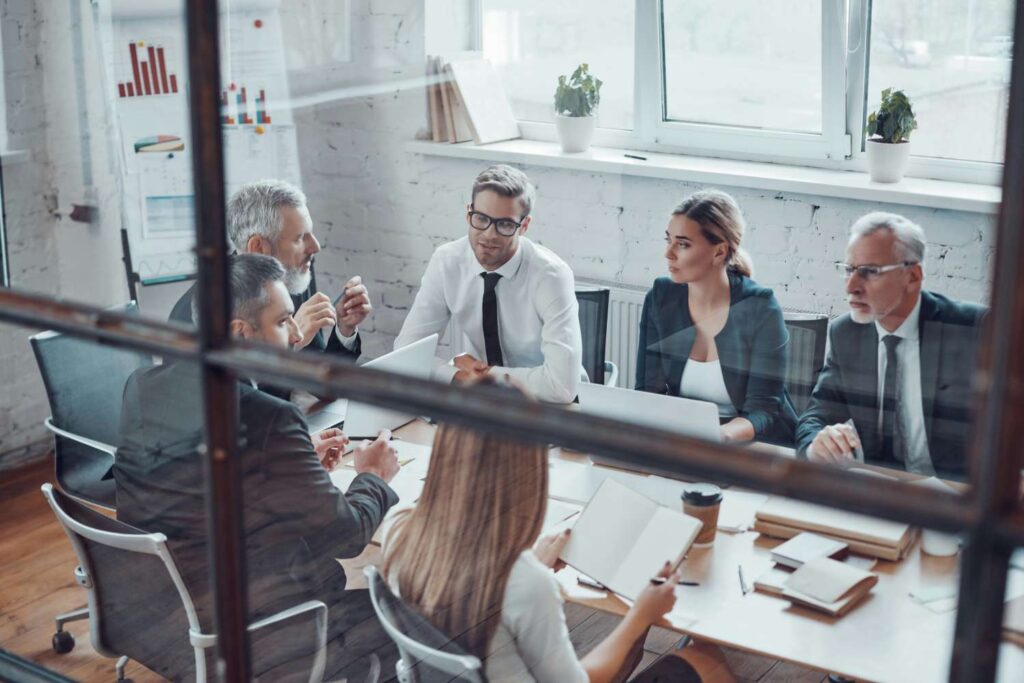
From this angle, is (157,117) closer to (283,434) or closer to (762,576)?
(283,434)

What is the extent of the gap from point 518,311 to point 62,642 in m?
1.28

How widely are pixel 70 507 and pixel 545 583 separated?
93cm

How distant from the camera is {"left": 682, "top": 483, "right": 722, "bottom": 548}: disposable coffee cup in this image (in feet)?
4.44

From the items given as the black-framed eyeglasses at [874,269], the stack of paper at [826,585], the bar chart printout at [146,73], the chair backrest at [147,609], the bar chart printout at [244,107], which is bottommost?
the chair backrest at [147,609]

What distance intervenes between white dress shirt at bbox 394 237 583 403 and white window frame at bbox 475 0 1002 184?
81 cm

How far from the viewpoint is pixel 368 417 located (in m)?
1.92

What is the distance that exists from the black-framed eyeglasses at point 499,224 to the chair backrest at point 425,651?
1823 millimetres

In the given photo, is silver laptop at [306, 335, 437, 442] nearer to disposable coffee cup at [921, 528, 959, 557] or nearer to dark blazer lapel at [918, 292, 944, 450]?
disposable coffee cup at [921, 528, 959, 557]

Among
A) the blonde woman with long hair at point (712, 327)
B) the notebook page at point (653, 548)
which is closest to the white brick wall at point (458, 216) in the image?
the blonde woman with long hair at point (712, 327)

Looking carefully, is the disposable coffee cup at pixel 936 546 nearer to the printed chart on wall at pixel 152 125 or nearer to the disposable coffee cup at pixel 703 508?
the disposable coffee cup at pixel 703 508

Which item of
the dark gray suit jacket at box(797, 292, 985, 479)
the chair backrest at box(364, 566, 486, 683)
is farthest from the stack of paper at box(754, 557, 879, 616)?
the dark gray suit jacket at box(797, 292, 985, 479)

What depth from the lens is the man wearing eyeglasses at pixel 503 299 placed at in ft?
8.45

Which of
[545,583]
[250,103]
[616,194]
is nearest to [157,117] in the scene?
[250,103]

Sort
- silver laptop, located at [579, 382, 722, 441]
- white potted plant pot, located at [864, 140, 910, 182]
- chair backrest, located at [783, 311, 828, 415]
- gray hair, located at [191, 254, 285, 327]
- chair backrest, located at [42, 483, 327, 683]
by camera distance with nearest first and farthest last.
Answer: gray hair, located at [191, 254, 285, 327]
chair backrest, located at [42, 483, 327, 683]
silver laptop, located at [579, 382, 722, 441]
chair backrest, located at [783, 311, 828, 415]
white potted plant pot, located at [864, 140, 910, 182]
